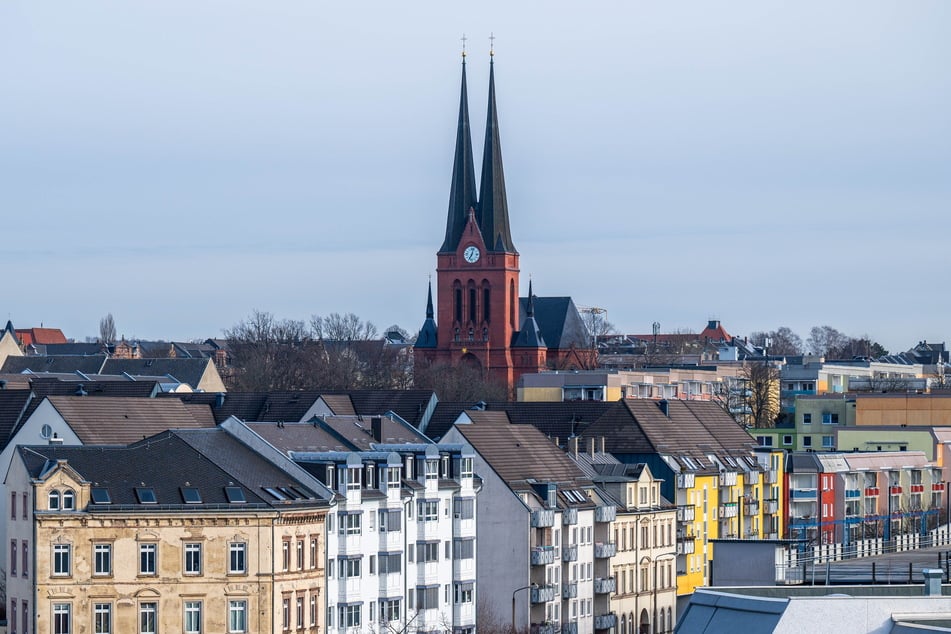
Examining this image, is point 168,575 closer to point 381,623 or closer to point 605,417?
point 381,623

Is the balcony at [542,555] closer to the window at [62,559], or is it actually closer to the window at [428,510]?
the window at [428,510]

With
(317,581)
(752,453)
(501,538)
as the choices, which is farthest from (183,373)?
(317,581)

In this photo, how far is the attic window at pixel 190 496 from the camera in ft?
274

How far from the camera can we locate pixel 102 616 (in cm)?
8144

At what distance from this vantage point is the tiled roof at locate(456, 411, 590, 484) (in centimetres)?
10412

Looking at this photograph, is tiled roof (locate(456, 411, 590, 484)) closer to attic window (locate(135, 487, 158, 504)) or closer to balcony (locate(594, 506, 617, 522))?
balcony (locate(594, 506, 617, 522))

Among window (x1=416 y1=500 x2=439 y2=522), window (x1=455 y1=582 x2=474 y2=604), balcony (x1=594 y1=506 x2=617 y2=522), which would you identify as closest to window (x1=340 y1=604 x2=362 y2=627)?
window (x1=416 y1=500 x2=439 y2=522)

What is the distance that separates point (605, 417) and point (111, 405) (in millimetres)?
35240

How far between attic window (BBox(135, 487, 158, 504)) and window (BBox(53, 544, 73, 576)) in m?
3.10

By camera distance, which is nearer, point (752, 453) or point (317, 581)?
point (317, 581)

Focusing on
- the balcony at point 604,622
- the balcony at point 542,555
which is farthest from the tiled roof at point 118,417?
the balcony at point 604,622

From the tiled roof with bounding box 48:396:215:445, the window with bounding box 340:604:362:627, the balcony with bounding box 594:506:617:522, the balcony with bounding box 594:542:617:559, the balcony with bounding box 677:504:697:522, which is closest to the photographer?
the window with bounding box 340:604:362:627

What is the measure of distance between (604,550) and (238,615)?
28232 millimetres

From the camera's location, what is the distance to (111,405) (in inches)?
3991
